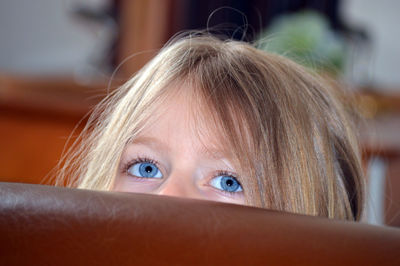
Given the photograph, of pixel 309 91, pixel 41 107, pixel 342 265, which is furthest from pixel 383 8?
pixel 342 265

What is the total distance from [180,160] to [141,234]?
1.14 feet

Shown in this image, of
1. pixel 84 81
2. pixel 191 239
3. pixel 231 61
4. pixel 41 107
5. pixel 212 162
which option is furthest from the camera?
pixel 84 81

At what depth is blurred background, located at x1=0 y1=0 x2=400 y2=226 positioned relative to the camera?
1908 mm

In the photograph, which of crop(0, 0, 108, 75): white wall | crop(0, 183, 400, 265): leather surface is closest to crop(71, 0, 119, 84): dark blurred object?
crop(0, 0, 108, 75): white wall

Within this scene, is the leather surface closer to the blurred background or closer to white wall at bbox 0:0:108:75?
the blurred background

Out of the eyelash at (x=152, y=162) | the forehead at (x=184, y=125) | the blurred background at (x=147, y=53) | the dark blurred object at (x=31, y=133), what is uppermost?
the blurred background at (x=147, y=53)

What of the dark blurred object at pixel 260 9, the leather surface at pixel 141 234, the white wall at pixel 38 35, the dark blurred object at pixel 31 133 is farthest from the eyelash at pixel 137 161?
the white wall at pixel 38 35

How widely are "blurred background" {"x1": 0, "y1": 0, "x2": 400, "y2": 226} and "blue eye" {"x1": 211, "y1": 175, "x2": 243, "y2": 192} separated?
10.0 inches

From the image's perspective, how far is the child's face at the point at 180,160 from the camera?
0.62 metres

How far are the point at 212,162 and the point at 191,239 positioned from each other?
347 mm

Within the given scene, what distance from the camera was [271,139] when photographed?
2.10ft

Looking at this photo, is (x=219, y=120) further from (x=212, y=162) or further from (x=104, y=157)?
(x=104, y=157)

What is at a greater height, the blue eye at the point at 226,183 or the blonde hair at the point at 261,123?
the blonde hair at the point at 261,123

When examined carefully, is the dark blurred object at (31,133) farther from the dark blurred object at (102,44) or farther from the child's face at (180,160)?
the child's face at (180,160)
